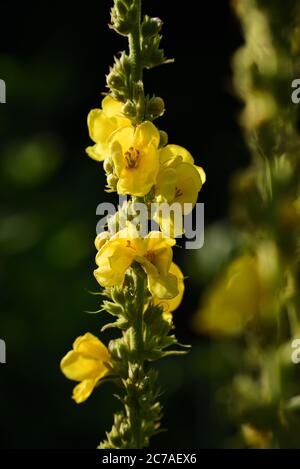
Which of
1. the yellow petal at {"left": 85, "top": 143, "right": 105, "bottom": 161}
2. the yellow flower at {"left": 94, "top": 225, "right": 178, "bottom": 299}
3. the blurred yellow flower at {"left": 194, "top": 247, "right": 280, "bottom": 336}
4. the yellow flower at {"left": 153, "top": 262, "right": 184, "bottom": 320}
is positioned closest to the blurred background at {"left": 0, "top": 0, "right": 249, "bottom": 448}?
the yellow petal at {"left": 85, "top": 143, "right": 105, "bottom": 161}

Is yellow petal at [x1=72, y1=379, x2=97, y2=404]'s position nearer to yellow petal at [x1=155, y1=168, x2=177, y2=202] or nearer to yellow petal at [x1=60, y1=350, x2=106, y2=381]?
yellow petal at [x1=60, y1=350, x2=106, y2=381]

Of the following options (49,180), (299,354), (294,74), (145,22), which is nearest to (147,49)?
(145,22)

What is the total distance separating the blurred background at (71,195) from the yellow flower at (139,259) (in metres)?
1.94

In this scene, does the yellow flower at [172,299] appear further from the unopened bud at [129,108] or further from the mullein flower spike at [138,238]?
the unopened bud at [129,108]

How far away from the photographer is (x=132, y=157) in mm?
1830

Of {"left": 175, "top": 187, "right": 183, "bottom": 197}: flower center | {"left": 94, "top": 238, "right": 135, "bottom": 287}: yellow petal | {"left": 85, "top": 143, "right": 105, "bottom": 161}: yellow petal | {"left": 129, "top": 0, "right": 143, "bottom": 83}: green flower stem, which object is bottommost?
{"left": 94, "top": 238, "right": 135, "bottom": 287}: yellow petal

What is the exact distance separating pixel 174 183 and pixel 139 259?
0.58 feet

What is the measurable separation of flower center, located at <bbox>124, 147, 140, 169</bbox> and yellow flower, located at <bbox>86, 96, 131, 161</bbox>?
10cm

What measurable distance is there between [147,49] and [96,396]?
3609 mm

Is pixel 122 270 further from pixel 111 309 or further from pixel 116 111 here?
pixel 116 111

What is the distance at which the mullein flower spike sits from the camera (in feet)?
5.69

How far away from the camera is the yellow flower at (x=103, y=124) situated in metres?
1.95

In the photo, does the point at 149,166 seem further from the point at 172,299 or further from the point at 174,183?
the point at 172,299

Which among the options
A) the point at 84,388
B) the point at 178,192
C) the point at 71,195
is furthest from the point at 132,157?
the point at 71,195
